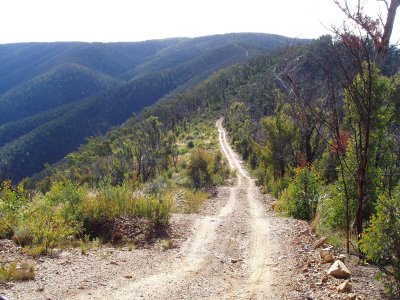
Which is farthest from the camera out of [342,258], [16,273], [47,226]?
[47,226]

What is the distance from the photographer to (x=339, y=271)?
5.72 m

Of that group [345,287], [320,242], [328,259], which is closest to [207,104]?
[320,242]

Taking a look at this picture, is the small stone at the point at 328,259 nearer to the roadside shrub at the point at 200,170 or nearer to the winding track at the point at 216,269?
the winding track at the point at 216,269

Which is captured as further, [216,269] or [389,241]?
[216,269]

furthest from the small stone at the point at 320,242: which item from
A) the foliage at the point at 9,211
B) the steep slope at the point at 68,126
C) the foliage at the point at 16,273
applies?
the steep slope at the point at 68,126

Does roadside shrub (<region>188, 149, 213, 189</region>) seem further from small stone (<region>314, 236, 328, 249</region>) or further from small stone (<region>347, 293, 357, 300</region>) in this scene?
small stone (<region>347, 293, 357, 300</region>)

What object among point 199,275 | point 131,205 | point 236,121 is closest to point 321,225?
point 199,275

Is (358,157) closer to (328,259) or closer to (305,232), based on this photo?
(328,259)

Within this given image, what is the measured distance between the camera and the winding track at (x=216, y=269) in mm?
5668

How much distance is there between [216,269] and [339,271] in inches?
82.7

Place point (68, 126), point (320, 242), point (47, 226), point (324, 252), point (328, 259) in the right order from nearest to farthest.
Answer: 1. point (328, 259)
2. point (324, 252)
3. point (320, 242)
4. point (47, 226)
5. point (68, 126)

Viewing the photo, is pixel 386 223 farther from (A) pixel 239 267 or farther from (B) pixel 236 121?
(B) pixel 236 121

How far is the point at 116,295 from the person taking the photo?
5512mm

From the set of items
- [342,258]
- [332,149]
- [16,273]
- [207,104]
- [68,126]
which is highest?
[332,149]
